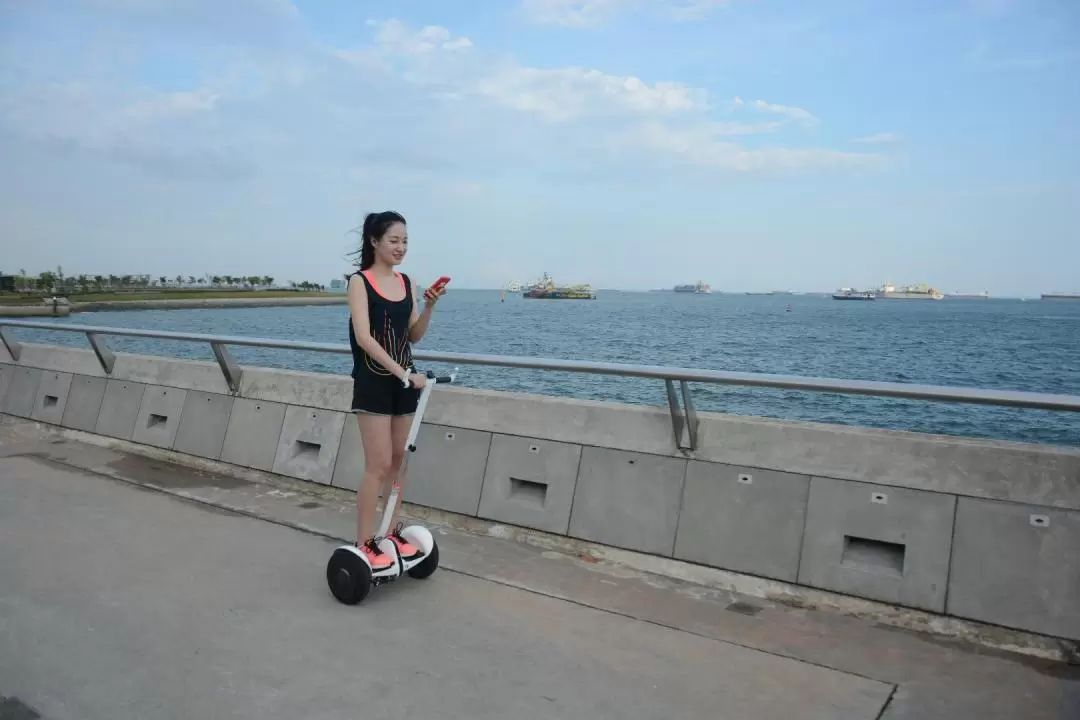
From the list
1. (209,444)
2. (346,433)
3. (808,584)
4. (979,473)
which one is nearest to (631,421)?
(808,584)

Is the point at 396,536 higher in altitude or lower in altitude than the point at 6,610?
higher

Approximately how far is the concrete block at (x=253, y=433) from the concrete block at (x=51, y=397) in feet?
9.97

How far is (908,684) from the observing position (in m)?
3.87

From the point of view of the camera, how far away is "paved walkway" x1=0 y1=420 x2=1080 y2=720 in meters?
3.58

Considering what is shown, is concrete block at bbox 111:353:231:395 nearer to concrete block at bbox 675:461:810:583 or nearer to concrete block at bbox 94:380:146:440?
concrete block at bbox 94:380:146:440

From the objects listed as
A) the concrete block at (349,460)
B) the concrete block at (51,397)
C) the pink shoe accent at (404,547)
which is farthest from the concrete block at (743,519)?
the concrete block at (51,397)

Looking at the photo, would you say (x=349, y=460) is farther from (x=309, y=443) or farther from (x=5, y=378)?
Answer: (x=5, y=378)

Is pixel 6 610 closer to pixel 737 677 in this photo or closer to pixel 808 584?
pixel 737 677

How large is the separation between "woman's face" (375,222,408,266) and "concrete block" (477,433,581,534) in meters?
1.84

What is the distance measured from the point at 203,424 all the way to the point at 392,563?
14.2 ft

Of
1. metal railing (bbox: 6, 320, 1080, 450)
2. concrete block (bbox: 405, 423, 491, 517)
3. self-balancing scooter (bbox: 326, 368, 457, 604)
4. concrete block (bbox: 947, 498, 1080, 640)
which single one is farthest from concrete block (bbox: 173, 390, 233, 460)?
concrete block (bbox: 947, 498, 1080, 640)

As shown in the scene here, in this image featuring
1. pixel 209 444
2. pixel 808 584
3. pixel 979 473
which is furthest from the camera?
pixel 209 444

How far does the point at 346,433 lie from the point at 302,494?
0.63m

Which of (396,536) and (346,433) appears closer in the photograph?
(396,536)
